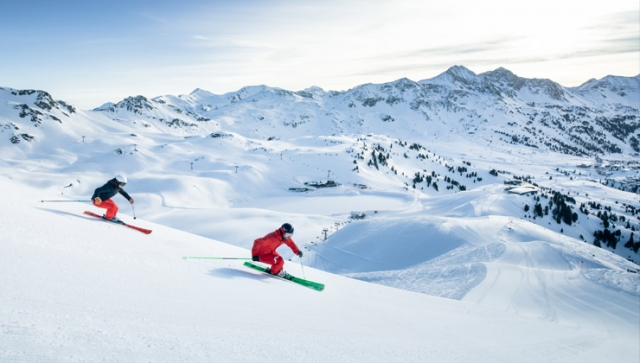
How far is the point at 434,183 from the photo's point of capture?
469 feet

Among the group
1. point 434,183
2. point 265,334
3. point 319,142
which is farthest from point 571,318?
point 319,142

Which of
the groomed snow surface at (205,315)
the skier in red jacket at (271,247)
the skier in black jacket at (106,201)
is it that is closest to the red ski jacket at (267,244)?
the skier in red jacket at (271,247)

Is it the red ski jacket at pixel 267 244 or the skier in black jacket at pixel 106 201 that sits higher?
the skier in black jacket at pixel 106 201

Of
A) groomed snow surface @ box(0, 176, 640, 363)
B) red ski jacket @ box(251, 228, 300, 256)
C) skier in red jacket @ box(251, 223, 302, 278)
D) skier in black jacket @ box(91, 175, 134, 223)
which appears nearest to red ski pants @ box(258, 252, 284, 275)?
skier in red jacket @ box(251, 223, 302, 278)

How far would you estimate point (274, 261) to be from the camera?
11.1 meters

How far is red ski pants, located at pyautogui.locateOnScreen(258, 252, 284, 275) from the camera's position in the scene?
1101 centimetres

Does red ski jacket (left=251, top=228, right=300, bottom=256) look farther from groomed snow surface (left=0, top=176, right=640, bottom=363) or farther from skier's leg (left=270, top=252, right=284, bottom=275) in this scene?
groomed snow surface (left=0, top=176, right=640, bottom=363)

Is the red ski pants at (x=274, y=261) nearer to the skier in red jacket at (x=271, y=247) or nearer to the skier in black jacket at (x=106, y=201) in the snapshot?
the skier in red jacket at (x=271, y=247)

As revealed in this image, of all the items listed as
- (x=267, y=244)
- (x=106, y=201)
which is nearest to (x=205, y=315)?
(x=267, y=244)

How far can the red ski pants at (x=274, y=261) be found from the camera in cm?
1101

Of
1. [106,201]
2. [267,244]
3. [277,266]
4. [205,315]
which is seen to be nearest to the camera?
[205,315]

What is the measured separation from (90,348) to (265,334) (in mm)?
2654

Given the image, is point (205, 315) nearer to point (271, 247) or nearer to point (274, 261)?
point (274, 261)

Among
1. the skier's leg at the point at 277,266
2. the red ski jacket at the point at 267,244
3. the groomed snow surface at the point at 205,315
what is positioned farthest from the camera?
A: the red ski jacket at the point at 267,244
